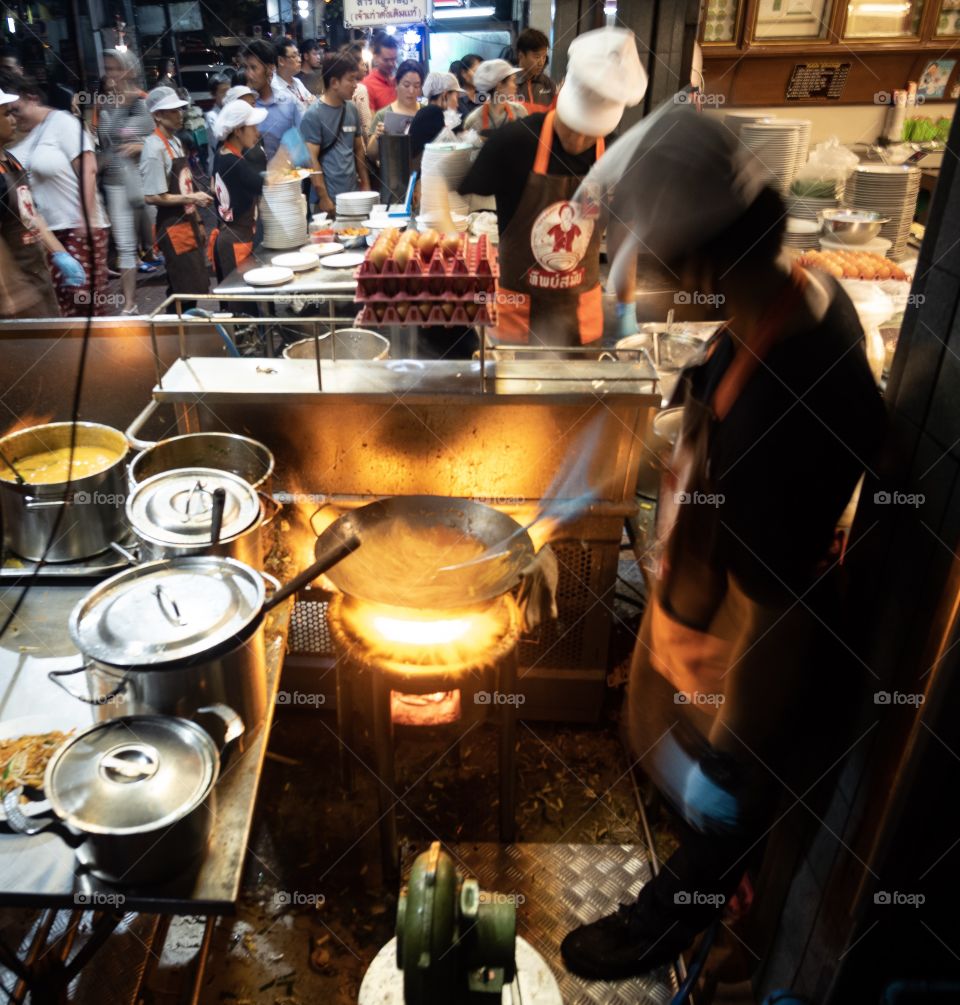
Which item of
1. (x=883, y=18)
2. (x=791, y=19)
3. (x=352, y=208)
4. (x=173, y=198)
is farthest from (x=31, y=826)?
(x=883, y=18)

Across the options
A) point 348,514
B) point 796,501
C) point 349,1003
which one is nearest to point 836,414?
point 796,501

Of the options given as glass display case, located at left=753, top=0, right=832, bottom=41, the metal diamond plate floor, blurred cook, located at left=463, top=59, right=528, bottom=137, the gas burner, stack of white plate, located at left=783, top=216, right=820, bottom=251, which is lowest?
the metal diamond plate floor

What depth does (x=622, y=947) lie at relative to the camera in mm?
2582

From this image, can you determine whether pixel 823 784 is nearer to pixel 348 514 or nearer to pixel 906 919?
pixel 906 919

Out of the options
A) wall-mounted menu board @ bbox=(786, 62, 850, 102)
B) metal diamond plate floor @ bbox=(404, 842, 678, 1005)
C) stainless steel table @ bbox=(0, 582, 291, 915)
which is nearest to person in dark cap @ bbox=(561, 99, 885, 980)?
metal diamond plate floor @ bbox=(404, 842, 678, 1005)

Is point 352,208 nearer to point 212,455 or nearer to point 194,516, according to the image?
point 212,455

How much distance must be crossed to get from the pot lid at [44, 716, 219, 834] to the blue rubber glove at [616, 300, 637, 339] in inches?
125

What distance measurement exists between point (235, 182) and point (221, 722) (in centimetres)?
534

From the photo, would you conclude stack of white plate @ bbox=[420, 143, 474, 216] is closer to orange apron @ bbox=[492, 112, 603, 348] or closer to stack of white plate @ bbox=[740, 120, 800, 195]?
orange apron @ bbox=[492, 112, 603, 348]

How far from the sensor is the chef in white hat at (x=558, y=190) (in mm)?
3521

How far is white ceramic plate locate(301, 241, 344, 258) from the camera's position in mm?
5598

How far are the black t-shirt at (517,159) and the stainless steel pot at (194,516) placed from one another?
89.4 inches

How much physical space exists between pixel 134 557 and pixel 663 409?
75.7 inches

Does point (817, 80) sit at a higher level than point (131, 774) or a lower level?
higher
